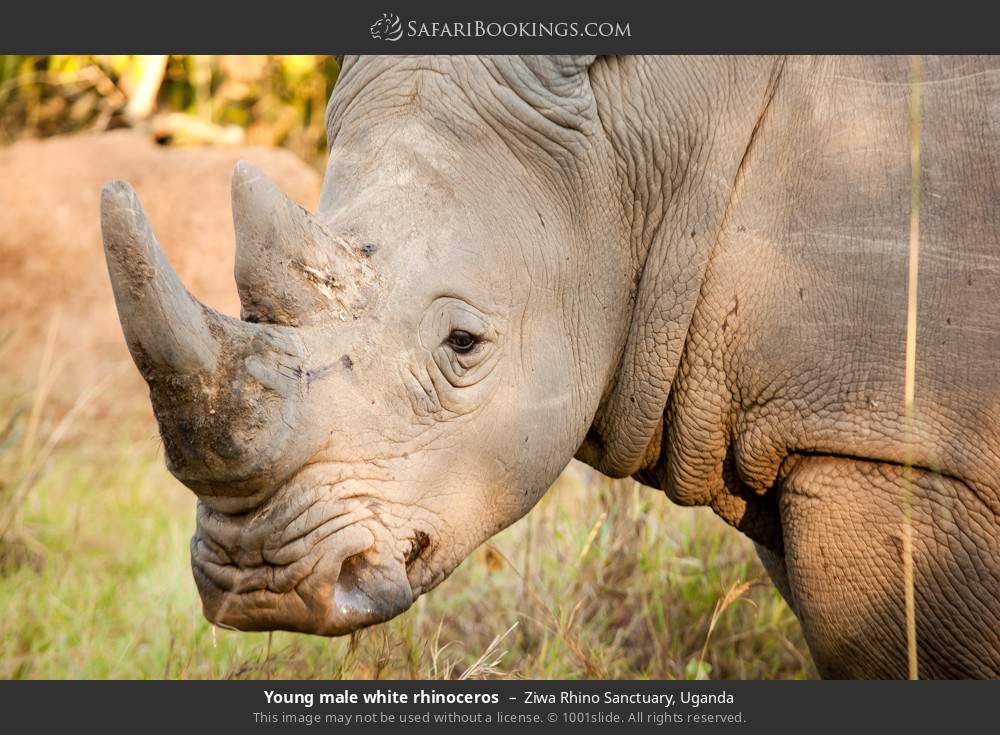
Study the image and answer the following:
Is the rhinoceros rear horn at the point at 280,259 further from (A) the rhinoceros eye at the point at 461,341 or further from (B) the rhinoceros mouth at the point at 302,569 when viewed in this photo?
(B) the rhinoceros mouth at the point at 302,569

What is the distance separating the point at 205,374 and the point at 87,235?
19.2 feet

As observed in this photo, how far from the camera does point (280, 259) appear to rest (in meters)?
2.96

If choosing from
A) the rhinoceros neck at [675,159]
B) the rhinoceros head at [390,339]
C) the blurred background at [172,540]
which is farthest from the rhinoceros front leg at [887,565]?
the rhinoceros head at [390,339]

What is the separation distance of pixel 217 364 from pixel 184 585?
9.03ft

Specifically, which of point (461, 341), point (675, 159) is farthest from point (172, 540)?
point (675, 159)

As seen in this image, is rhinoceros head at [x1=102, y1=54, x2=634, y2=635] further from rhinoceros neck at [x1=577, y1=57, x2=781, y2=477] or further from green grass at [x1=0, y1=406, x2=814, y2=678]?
green grass at [x1=0, y1=406, x2=814, y2=678]

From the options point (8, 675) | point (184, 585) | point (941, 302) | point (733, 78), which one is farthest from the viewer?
point (184, 585)

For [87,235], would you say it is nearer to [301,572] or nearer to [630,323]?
[630,323]
